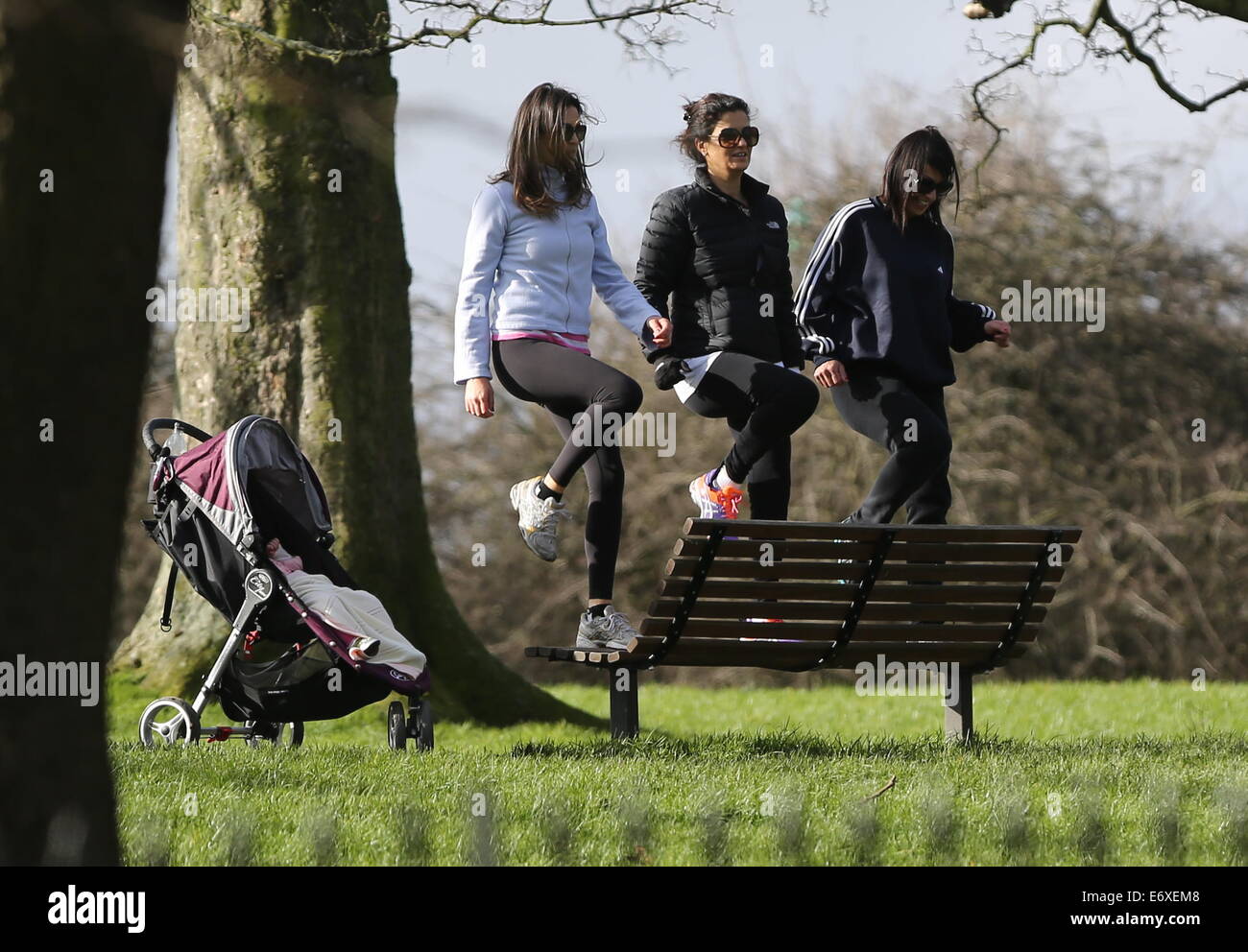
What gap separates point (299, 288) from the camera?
337 inches

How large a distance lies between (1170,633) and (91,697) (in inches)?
552

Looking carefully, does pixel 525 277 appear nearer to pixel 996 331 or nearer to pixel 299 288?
pixel 996 331

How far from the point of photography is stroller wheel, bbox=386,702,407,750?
655 centimetres

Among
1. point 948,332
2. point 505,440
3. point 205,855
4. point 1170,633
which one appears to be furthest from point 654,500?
point 205,855

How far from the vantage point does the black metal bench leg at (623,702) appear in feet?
22.0

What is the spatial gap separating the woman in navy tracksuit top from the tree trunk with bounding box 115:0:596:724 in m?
2.80

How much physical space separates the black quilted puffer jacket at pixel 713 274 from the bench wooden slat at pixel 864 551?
776 mm

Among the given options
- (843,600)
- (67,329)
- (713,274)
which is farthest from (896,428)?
(67,329)

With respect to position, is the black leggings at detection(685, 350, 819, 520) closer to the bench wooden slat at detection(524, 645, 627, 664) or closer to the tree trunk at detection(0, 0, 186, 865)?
the bench wooden slat at detection(524, 645, 627, 664)

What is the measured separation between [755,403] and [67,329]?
3251 millimetres

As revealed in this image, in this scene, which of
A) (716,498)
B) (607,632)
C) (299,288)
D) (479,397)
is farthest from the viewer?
(299,288)

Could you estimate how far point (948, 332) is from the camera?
22.4ft

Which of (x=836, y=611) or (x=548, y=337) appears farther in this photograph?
(x=836, y=611)
